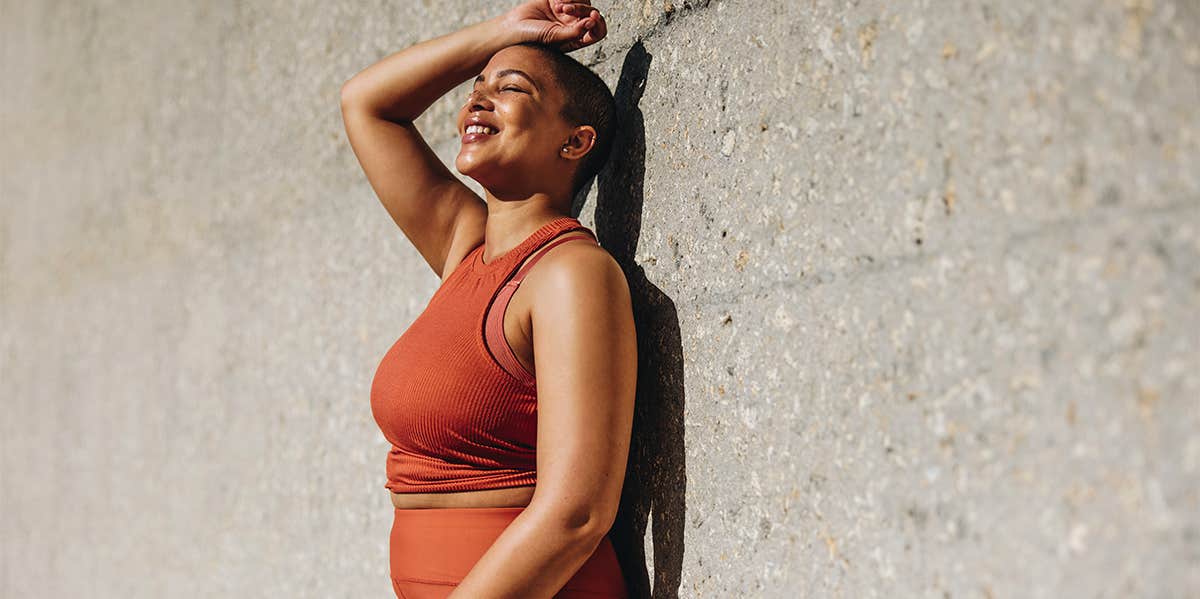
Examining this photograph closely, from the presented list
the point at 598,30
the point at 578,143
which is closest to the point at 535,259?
the point at 578,143

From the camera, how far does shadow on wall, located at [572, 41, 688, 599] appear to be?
1.94m

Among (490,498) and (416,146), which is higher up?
(416,146)

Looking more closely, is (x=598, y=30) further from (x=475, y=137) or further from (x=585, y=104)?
(x=475, y=137)

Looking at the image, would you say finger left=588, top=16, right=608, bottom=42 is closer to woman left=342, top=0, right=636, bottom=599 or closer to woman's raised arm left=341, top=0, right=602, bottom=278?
woman left=342, top=0, right=636, bottom=599

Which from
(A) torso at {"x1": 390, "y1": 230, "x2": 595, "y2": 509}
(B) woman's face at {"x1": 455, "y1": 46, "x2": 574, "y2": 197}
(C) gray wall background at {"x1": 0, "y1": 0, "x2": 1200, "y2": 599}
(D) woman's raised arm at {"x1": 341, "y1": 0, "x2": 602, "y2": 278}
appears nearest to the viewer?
(C) gray wall background at {"x1": 0, "y1": 0, "x2": 1200, "y2": 599}

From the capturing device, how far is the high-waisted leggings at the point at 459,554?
188 cm

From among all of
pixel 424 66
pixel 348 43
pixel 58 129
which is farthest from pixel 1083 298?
pixel 58 129

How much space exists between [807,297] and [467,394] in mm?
588

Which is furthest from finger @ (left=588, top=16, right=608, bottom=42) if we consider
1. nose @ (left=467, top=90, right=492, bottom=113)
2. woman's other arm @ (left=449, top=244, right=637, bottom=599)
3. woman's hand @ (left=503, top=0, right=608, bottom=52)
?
woman's other arm @ (left=449, top=244, right=637, bottom=599)

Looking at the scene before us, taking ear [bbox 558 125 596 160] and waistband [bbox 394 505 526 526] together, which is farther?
ear [bbox 558 125 596 160]

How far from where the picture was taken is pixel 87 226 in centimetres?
429

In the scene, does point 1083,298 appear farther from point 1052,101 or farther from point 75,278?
point 75,278

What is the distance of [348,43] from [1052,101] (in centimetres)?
214

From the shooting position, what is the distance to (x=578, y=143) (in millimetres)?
2057
